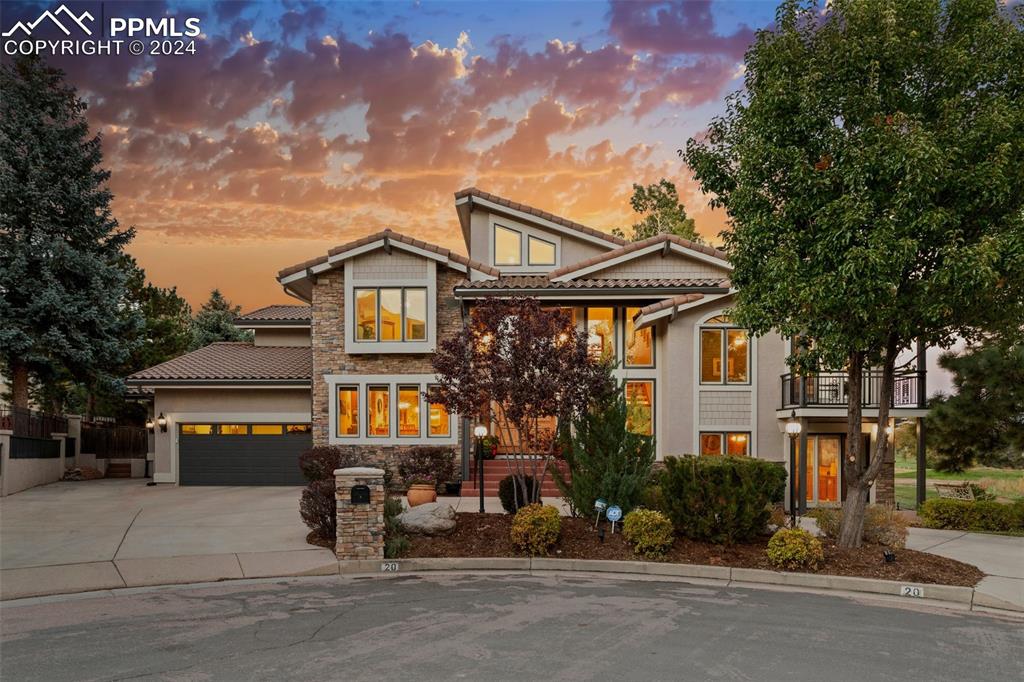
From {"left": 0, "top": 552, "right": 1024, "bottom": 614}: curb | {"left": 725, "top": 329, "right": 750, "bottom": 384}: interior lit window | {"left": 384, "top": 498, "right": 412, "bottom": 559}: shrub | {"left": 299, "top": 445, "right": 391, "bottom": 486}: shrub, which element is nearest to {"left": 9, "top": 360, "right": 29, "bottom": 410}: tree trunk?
{"left": 299, "top": 445, "right": 391, "bottom": 486}: shrub

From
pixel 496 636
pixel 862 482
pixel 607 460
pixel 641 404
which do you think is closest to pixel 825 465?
pixel 641 404

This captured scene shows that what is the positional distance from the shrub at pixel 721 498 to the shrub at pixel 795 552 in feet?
2.92

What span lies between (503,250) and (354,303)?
586cm

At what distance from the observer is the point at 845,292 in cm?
1087

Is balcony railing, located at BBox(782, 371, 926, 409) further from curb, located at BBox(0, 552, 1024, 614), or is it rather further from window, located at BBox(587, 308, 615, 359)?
curb, located at BBox(0, 552, 1024, 614)

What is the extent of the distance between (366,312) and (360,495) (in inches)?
419

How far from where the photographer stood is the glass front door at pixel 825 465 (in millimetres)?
20594

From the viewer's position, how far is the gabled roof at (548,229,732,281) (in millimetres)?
22547

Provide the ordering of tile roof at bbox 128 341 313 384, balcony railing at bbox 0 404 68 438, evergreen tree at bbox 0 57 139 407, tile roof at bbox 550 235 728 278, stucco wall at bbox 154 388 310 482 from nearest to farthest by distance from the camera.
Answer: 1. balcony railing at bbox 0 404 68 438
2. tile roof at bbox 550 235 728 278
3. tile roof at bbox 128 341 313 384
4. stucco wall at bbox 154 388 310 482
5. evergreen tree at bbox 0 57 139 407

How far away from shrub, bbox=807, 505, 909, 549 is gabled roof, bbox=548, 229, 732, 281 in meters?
10.9

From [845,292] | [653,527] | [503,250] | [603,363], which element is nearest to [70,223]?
[503,250]

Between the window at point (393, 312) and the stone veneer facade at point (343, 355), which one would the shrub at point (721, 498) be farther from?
the window at point (393, 312)

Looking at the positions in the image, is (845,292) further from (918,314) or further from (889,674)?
(889,674)

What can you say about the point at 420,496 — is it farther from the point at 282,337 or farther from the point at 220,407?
the point at 282,337
